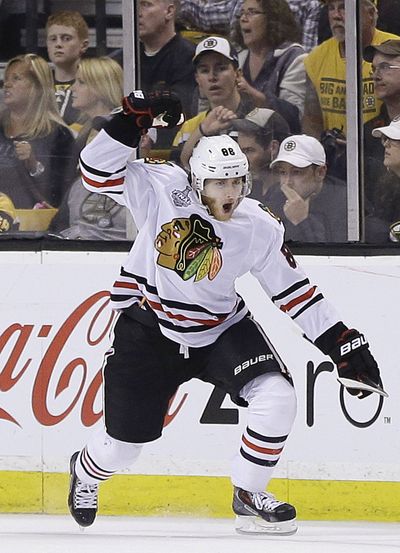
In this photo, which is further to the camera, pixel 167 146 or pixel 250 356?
pixel 167 146

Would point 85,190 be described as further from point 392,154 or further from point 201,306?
point 201,306

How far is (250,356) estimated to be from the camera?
3.99 m

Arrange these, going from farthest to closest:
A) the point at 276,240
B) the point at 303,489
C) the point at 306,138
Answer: the point at 306,138, the point at 303,489, the point at 276,240

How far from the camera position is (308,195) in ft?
17.2

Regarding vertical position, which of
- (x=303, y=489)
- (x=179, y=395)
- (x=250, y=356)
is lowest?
(x=303, y=489)

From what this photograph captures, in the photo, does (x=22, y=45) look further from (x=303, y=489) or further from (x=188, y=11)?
(x=303, y=489)

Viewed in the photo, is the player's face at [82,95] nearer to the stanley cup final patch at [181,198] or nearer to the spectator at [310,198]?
the spectator at [310,198]

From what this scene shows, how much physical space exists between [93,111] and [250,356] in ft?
5.86

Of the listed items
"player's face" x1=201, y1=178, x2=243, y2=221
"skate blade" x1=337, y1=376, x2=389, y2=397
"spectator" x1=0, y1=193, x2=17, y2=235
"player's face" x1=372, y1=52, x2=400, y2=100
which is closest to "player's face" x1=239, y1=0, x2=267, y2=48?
"player's face" x1=372, y1=52, x2=400, y2=100

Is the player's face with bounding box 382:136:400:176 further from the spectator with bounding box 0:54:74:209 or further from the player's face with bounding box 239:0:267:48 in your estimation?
the spectator with bounding box 0:54:74:209

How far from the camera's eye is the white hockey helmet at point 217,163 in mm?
3834

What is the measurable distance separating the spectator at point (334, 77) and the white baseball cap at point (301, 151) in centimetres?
4

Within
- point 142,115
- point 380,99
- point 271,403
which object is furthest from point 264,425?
point 380,99

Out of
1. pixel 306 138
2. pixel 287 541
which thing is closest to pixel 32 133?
pixel 306 138
